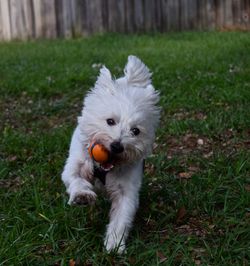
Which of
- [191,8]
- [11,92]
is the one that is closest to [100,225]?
[11,92]

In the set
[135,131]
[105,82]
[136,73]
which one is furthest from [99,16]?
[135,131]

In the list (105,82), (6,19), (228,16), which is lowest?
(228,16)

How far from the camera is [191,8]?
15523 millimetres

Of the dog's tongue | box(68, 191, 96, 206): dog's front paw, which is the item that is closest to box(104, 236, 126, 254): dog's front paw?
box(68, 191, 96, 206): dog's front paw

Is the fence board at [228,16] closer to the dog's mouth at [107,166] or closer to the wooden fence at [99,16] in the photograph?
the wooden fence at [99,16]

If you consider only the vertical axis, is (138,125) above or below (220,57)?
above

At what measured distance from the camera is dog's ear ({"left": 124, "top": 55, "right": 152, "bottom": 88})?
4.20 m

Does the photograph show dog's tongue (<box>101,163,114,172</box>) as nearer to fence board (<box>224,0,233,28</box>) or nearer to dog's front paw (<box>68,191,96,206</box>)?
dog's front paw (<box>68,191,96,206</box>)

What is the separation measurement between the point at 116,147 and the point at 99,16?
37.9ft

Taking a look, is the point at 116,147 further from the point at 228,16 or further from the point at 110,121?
the point at 228,16

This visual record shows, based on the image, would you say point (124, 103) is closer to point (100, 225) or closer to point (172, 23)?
point (100, 225)

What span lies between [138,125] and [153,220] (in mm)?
773

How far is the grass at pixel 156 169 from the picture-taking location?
3609 millimetres

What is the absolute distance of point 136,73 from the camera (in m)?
4.22
